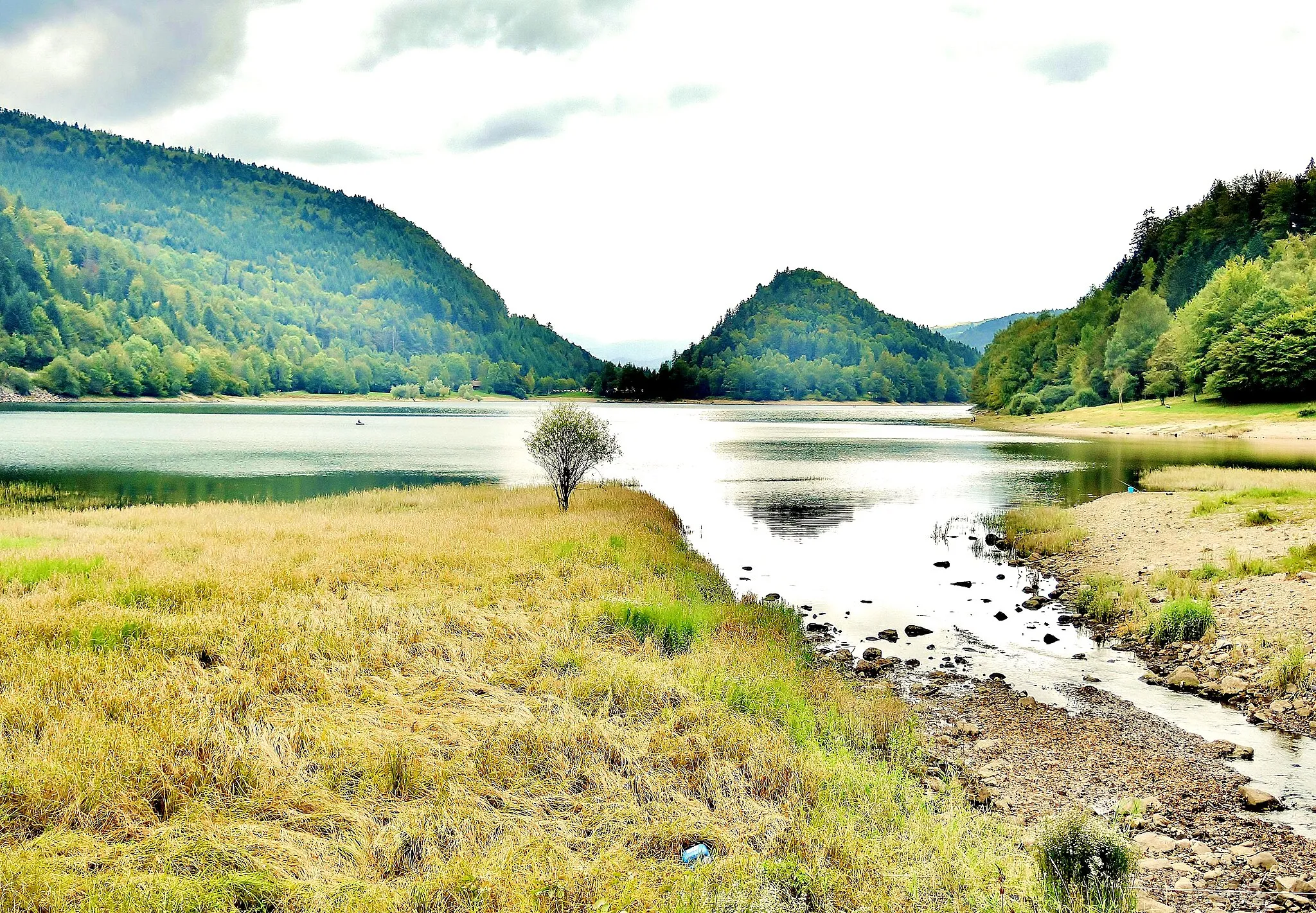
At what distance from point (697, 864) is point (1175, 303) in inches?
7207

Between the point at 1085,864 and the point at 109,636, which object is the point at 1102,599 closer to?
the point at 1085,864

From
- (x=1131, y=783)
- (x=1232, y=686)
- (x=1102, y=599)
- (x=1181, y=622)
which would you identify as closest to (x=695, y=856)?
(x=1131, y=783)

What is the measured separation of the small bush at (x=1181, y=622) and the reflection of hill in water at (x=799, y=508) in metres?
15.7

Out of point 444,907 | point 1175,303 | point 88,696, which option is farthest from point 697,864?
point 1175,303

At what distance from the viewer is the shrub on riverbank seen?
2770 cm

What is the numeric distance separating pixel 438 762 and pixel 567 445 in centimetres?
2674

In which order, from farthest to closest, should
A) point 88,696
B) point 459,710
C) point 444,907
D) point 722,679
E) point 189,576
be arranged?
1. point 189,576
2. point 722,679
3. point 459,710
4. point 88,696
5. point 444,907

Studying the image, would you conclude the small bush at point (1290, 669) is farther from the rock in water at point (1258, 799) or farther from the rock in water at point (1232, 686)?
the rock in water at point (1258, 799)

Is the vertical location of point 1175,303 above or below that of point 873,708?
above

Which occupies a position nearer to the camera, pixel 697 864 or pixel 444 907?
pixel 444 907

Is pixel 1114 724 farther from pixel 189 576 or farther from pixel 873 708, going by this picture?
pixel 189 576

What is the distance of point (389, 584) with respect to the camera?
55.2 ft

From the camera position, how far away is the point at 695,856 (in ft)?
23.3

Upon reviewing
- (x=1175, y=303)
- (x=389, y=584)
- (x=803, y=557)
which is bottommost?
(x=803, y=557)
